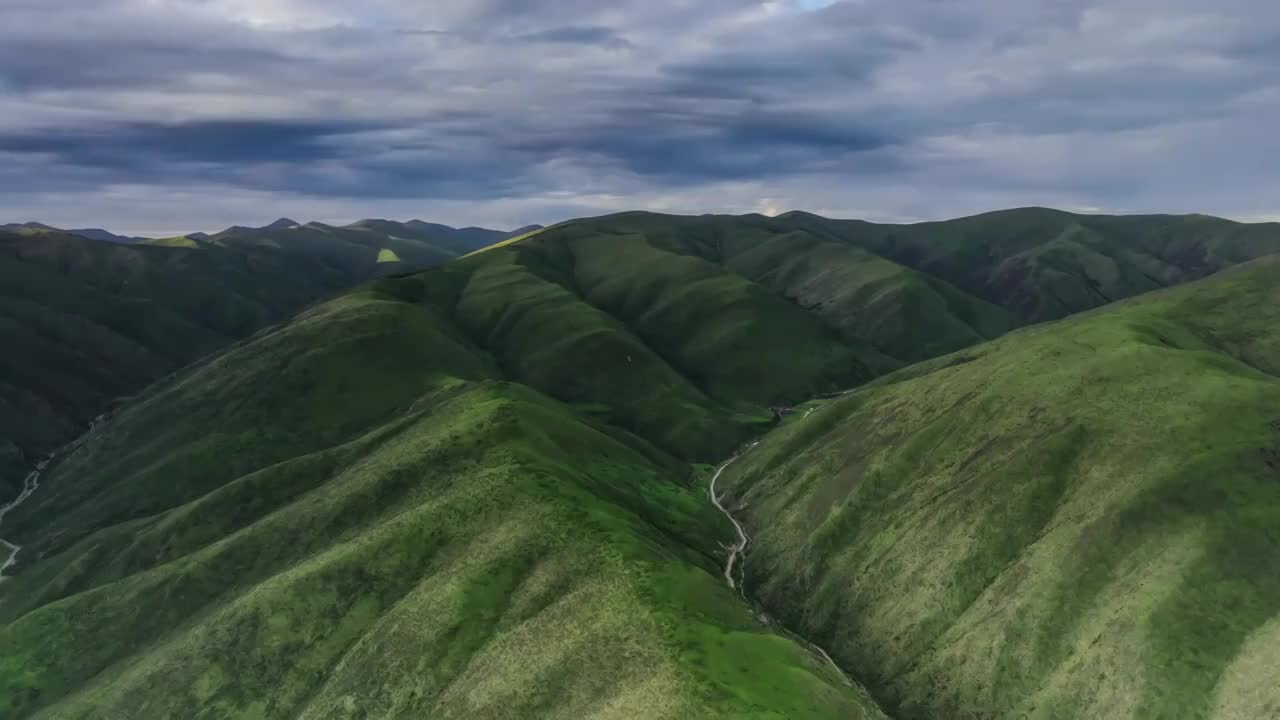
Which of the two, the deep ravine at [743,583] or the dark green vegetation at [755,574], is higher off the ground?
the dark green vegetation at [755,574]

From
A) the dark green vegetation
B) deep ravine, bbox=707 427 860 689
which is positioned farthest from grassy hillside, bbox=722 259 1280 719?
deep ravine, bbox=707 427 860 689

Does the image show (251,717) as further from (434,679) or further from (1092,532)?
(1092,532)

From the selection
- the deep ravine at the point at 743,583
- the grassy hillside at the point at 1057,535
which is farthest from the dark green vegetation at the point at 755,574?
the deep ravine at the point at 743,583

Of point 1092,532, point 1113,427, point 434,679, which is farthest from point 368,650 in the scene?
point 1113,427

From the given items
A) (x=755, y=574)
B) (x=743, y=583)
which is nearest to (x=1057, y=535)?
(x=755, y=574)

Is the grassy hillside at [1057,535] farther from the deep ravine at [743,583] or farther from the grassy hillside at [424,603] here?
the grassy hillside at [424,603]

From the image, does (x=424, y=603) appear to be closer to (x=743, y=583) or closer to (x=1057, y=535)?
(x=743, y=583)
